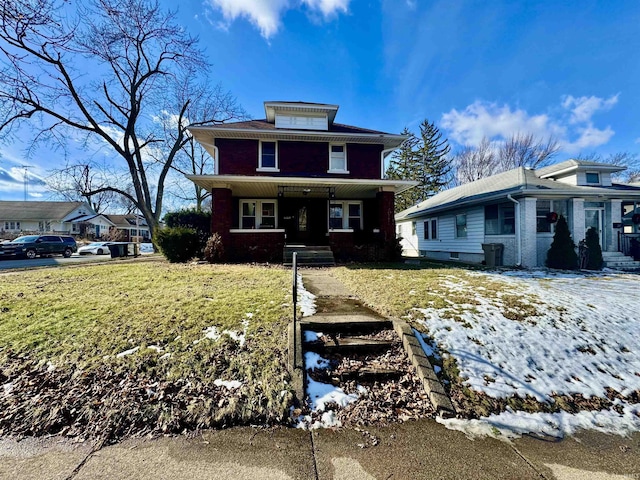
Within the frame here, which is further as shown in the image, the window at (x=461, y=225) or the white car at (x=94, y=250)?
the white car at (x=94, y=250)

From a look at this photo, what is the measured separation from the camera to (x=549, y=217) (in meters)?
11.6

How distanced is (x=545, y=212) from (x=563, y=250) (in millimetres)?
1828

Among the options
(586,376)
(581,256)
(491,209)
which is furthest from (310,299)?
(581,256)

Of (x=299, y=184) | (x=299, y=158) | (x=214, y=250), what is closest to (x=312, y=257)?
(x=299, y=184)

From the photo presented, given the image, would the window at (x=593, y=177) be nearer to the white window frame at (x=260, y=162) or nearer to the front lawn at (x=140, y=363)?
the white window frame at (x=260, y=162)

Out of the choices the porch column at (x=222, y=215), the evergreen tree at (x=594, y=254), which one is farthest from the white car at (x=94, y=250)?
the evergreen tree at (x=594, y=254)

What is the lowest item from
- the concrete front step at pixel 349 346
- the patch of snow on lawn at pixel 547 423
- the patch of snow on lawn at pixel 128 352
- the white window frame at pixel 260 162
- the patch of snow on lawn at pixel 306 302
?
the patch of snow on lawn at pixel 547 423

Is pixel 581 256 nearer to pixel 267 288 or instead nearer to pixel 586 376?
pixel 586 376

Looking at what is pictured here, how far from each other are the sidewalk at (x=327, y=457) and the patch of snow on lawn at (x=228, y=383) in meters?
0.51

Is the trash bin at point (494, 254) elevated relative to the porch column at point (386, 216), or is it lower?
lower

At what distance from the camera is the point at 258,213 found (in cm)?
1459

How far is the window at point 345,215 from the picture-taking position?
14.9 metres

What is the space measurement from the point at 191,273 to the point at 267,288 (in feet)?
11.9

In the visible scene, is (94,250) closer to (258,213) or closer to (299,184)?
(258,213)
